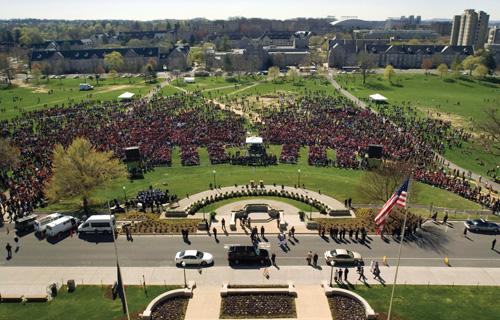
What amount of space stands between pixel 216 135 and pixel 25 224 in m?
37.4

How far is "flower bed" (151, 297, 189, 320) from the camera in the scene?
2662 centimetres

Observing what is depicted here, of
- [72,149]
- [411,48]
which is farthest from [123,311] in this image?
[411,48]

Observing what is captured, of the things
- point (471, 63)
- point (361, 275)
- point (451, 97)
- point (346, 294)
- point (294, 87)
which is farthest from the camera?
point (471, 63)

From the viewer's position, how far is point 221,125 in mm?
78000

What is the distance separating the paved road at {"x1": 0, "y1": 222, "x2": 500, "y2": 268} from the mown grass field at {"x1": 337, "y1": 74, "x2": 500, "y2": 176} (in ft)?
91.8

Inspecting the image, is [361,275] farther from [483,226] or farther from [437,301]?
[483,226]

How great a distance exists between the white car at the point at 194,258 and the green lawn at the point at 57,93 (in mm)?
75295

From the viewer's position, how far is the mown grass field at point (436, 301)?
89.3 feet

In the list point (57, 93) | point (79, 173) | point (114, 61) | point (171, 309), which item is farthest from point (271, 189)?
point (114, 61)

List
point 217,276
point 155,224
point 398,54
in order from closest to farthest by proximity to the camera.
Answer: point 217,276 < point 155,224 < point 398,54

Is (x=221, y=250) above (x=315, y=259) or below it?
below

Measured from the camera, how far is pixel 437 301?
28625 millimetres

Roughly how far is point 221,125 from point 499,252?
173ft

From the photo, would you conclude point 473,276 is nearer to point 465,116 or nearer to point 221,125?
point 221,125
